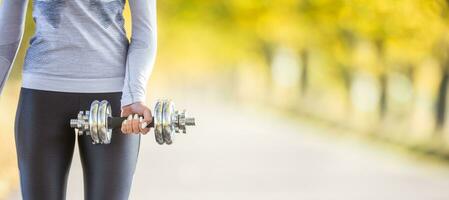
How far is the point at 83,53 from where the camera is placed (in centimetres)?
189

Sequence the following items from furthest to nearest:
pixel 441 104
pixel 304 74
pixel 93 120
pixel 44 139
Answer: pixel 304 74 < pixel 441 104 < pixel 44 139 < pixel 93 120

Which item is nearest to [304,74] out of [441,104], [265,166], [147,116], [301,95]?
[301,95]

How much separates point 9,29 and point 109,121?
1.13 ft

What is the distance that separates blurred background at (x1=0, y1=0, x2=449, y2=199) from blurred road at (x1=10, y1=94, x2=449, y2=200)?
0.01 meters

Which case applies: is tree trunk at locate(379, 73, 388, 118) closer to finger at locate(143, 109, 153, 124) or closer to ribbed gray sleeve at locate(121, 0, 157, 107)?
ribbed gray sleeve at locate(121, 0, 157, 107)

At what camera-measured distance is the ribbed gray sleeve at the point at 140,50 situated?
188cm

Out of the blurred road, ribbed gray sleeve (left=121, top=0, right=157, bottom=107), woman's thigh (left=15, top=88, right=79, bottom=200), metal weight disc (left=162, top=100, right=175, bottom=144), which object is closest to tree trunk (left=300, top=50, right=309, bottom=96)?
the blurred road

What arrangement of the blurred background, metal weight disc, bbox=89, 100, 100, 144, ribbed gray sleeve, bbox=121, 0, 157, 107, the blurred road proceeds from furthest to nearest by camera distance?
the blurred background, the blurred road, ribbed gray sleeve, bbox=121, 0, 157, 107, metal weight disc, bbox=89, 100, 100, 144

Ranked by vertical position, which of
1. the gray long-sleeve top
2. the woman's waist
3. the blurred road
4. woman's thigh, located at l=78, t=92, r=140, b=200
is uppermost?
the gray long-sleeve top

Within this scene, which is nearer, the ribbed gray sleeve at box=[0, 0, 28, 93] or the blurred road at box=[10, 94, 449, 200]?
the ribbed gray sleeve at box=[0, 0, 28, 93]

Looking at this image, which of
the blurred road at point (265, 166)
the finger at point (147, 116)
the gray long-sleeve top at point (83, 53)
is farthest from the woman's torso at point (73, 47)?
the blurred road at point (265, 166)

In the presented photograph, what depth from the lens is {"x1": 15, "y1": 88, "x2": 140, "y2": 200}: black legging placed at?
6.20 ft

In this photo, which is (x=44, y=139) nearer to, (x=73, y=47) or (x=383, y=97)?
(x=73, y=47)

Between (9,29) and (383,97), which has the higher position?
(9,29)
